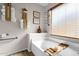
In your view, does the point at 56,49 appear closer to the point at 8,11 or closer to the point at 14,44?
the point at 14,44

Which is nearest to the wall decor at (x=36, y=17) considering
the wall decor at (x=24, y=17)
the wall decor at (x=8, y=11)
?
the wall decor at (x=24, y=17)

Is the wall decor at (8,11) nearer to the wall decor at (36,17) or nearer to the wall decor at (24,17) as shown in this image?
the wall decor at (24,17)

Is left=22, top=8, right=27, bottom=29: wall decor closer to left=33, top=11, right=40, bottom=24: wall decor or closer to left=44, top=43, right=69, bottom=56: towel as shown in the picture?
left=33, top=11, right=40, bottom=24: wall decor

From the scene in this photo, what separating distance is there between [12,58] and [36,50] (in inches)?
9.7

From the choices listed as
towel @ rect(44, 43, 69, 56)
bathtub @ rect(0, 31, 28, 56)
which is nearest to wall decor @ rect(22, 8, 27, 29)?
bathtub @ rect(0, 31, 28, 56)

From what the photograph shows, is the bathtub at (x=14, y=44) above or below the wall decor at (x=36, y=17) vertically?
below

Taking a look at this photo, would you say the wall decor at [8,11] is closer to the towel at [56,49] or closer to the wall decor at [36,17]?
the wall decor at [36,17]

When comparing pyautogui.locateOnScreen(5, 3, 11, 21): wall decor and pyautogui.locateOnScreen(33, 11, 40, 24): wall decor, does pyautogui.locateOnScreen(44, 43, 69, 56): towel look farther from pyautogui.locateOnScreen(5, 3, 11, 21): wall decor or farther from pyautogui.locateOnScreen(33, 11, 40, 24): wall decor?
pyautogui.locateOnScreen(5, 3, 11, 21): wall decor

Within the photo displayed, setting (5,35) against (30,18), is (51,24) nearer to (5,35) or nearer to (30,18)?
(30,18)

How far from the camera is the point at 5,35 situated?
0.85 metres

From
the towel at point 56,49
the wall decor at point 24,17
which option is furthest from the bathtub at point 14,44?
the towel at point 56,49

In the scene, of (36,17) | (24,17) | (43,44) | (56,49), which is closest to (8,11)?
(24,17)

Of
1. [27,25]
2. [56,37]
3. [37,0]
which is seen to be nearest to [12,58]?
[27,25]

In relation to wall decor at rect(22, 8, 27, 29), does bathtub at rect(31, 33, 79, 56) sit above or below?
below
